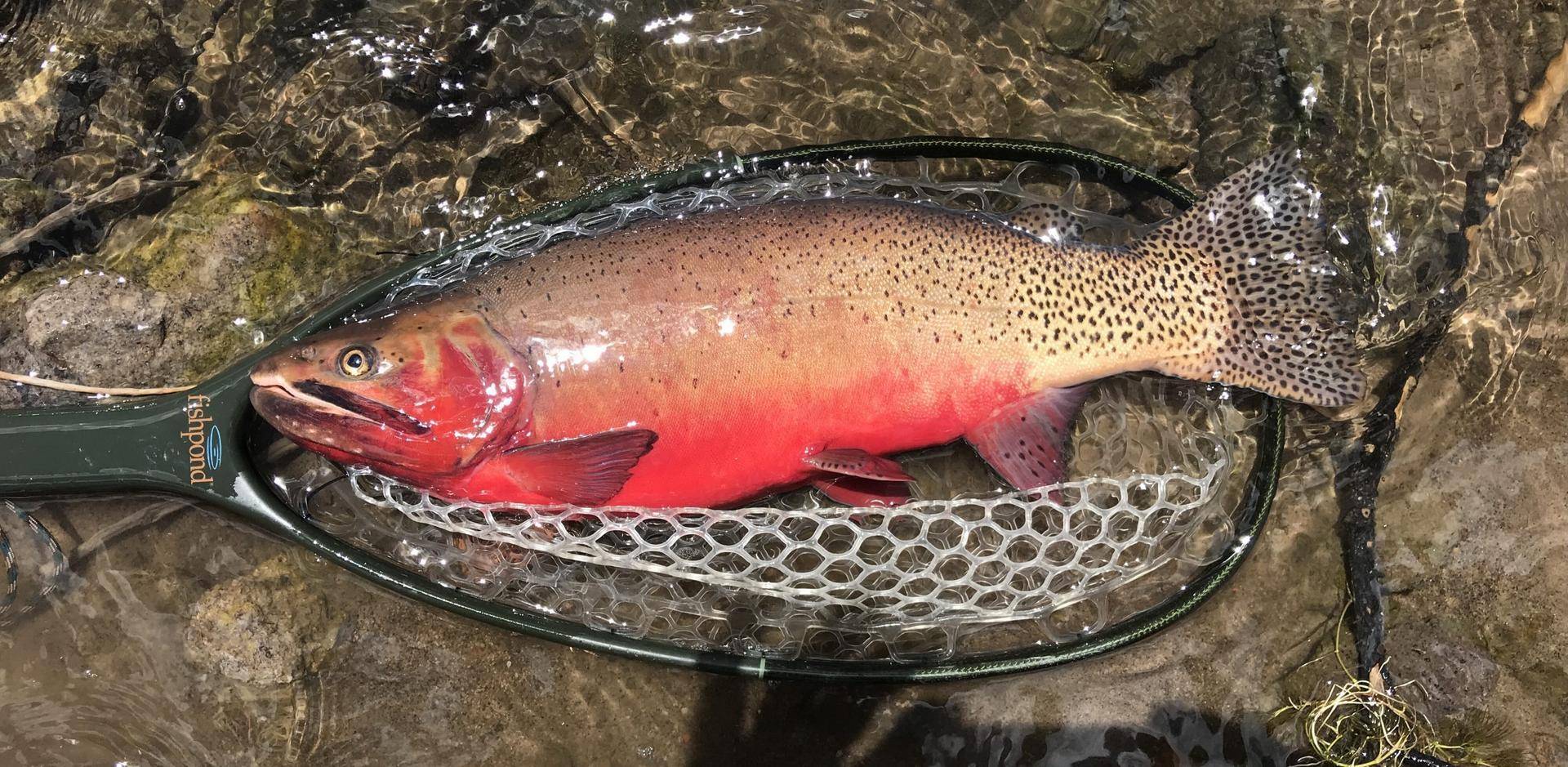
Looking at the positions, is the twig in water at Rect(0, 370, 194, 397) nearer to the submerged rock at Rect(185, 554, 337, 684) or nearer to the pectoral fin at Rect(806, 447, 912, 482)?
the submerged rock at Rect(185, 554, 337, 684)

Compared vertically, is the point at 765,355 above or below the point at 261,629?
above

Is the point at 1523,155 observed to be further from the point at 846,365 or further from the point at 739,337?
the point at 739,337

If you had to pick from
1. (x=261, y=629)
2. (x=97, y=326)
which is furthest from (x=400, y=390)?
(x=97, y=326)

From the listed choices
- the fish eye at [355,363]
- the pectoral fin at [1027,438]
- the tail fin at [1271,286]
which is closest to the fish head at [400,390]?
the fish eye at [355,363]

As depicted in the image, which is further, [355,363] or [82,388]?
[82,388]

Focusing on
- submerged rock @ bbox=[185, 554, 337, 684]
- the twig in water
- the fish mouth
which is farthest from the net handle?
submerged rock @ bbox=[185, 554, 337, 684]

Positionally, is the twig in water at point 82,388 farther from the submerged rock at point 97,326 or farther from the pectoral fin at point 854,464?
the pectoral fin at point 854,464

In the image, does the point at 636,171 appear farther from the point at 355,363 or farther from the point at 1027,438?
the point at 1027,438
